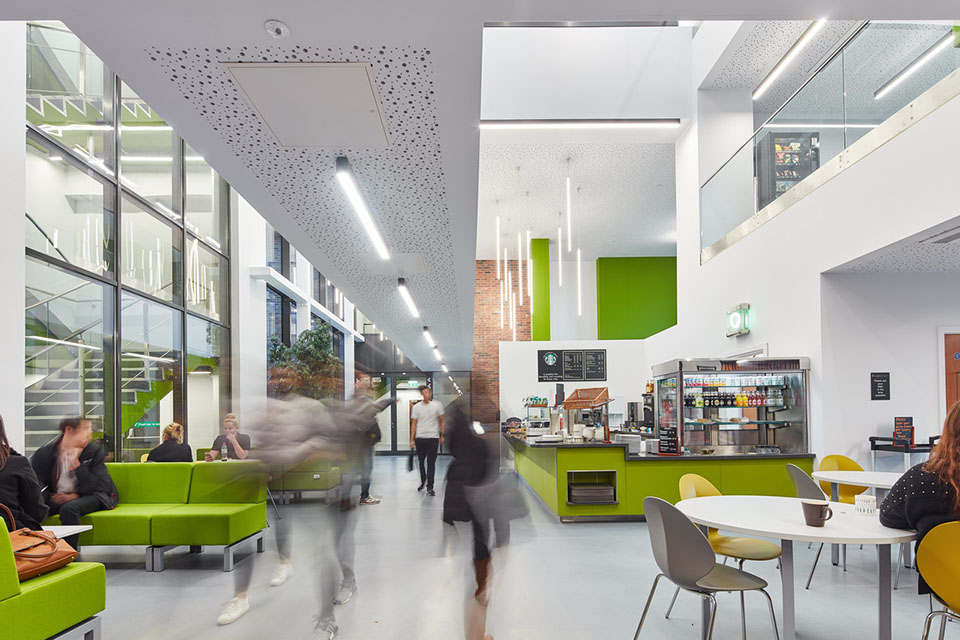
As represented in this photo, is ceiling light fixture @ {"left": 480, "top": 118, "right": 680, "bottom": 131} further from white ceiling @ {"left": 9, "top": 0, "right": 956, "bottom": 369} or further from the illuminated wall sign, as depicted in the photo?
white ceiling @ {"left": 9, "top": 0, "right": 956, "bottom": 369}

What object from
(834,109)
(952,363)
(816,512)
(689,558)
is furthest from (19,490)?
(952,363)

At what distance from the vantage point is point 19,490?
386 centimetres

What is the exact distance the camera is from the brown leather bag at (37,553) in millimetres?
3094

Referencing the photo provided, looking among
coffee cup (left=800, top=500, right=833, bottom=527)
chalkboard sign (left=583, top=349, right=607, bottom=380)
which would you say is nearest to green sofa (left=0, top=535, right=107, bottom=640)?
coffee cup (left=800, top=500, right=833, bottom=527)

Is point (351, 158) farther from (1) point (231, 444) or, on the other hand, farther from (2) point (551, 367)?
(2) point (551, 367)

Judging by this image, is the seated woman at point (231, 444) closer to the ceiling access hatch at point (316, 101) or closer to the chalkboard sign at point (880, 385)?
the ceiling access hatch at point (316, 101)

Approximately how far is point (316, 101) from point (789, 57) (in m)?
7.04

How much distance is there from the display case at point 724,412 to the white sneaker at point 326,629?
439cm

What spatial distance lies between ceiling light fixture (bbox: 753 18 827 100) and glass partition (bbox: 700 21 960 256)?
51.4 inches

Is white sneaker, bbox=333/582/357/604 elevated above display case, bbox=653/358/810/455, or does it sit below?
below

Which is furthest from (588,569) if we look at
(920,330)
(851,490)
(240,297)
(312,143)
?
(240,297)

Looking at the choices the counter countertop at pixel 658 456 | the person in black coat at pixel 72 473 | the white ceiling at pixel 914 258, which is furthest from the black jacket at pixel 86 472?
the white ceiling at pixel 914 258

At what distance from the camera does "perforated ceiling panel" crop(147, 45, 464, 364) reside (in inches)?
120

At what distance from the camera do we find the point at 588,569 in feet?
16.8
